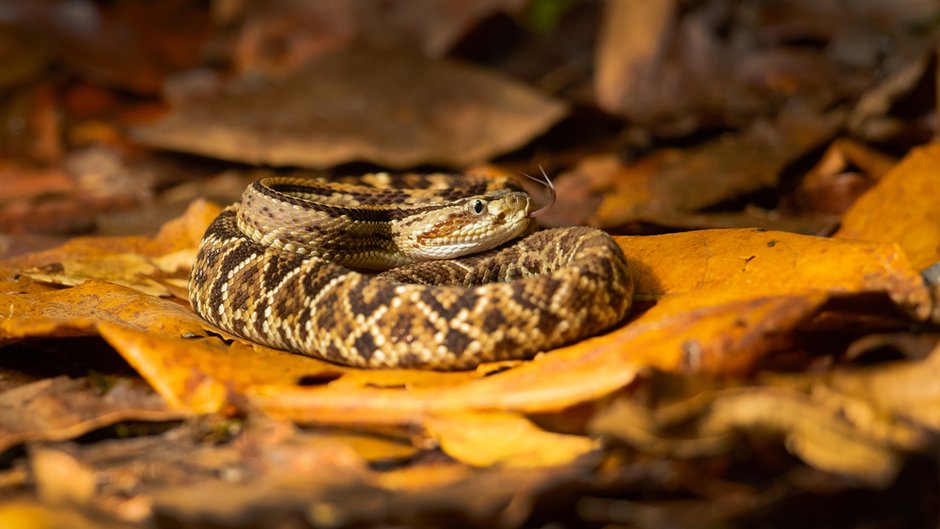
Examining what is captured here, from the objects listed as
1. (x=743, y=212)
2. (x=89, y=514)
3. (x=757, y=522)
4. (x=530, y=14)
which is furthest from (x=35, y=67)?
(x=757, y=522)

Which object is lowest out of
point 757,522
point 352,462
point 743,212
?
point 743,212

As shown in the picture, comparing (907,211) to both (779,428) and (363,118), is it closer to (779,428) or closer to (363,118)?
(779,428)

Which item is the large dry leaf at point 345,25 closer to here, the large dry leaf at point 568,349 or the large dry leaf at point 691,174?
the large dry leaf at point 691,174

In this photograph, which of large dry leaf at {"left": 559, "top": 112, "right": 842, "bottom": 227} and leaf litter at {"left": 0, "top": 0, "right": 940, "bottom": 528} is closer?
leaf litter at {"left": 0, "top": 0, "right": 940, "bottom": 528}

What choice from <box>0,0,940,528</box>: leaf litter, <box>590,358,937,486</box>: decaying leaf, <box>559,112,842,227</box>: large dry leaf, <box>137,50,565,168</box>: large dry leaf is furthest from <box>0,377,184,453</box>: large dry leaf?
<box>137,50,565,168</box>: large dry leaf

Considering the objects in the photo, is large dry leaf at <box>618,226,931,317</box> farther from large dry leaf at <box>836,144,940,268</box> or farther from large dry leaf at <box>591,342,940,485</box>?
large dry leaf at <box>836,144,940,268</box>

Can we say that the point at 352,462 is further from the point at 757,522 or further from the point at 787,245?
the point at 787,245

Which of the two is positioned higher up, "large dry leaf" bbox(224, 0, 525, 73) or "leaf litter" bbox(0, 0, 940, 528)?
"large dry leaf" bbox(224, 0, 525, 73)

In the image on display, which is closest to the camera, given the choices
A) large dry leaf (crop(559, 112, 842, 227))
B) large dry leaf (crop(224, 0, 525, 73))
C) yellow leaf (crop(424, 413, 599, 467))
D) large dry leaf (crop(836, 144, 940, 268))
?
yellow leaf (crop(424, 413, 599, 467))
